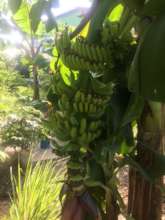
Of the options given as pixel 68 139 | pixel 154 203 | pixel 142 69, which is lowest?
pixel 154 203

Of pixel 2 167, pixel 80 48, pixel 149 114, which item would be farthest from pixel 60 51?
pixel 2 167

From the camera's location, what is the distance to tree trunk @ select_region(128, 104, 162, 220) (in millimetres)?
601

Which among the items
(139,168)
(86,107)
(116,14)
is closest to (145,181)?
(139,168)

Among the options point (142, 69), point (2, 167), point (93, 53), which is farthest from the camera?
point (2, 167)

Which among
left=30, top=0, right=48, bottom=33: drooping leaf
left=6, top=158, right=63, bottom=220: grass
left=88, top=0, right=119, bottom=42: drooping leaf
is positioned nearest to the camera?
left=88, top=0, right=119, bottom=42: drooping leaf

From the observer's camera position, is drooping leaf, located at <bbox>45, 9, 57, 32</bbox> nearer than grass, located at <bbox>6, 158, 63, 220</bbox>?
Yes

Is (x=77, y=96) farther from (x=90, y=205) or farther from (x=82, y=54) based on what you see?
(x=90, y=205)

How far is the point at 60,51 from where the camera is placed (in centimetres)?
58

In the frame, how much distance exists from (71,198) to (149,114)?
6.7 inches

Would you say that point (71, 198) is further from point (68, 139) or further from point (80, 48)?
point (80, 48)

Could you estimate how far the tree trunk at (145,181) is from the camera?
23.6 inches

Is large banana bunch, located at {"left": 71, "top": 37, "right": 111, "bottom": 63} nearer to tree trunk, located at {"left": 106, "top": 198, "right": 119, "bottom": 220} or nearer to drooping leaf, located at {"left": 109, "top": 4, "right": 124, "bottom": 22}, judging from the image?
drooping leaf, located at {"left": 109, "top": 4, "right": 124, "bottom": 22}


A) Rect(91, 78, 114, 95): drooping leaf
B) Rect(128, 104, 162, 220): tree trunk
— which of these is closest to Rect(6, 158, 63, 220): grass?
Rect(128, 104, 162, 220): tree trunk

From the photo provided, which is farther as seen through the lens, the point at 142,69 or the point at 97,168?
the point at 97,168
